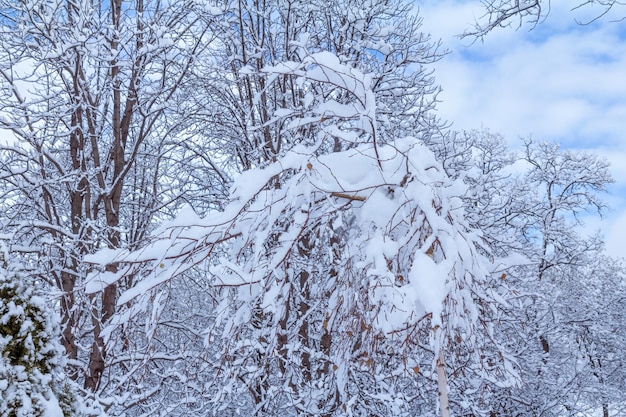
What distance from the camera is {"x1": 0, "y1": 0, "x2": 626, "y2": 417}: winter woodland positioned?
6.78 feet

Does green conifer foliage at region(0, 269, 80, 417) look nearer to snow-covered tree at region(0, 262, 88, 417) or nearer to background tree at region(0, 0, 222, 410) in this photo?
snow-covered tree at region(0, 262, 88, 417)

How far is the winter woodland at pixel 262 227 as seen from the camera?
2066mm

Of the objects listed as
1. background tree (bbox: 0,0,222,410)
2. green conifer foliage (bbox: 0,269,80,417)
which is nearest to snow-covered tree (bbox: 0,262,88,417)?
green conifer foliage (bbox: 0,269,80,417)

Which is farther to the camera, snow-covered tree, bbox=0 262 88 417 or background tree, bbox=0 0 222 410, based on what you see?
background tree, bbox=0 0 222 410

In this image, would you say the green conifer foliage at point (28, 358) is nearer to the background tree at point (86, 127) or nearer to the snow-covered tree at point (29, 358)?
the snow-covered tree at point (29, 358)

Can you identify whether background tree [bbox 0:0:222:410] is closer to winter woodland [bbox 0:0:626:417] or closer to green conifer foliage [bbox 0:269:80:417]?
winter woodland [bbox 0:0:626:417]

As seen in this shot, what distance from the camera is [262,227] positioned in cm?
219

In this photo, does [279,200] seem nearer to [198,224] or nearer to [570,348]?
[198,224]

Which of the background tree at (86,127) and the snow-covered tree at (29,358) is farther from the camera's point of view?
the background tree at (86,127)

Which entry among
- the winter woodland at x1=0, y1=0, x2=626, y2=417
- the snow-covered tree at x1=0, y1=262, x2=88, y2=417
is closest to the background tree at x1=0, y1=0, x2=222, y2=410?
the winter woodland at x1=0, y1=0, x2=626, y2=417

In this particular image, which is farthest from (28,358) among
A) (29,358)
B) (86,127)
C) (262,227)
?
(86,127)

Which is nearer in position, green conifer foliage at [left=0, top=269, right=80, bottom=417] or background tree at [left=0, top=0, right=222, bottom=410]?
green conifer foliage at [left=0, top=269, right=80, bottom=417]

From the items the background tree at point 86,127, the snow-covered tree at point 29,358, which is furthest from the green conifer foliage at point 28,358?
the background tree at point 86,127

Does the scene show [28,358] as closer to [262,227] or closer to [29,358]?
[29,358]
